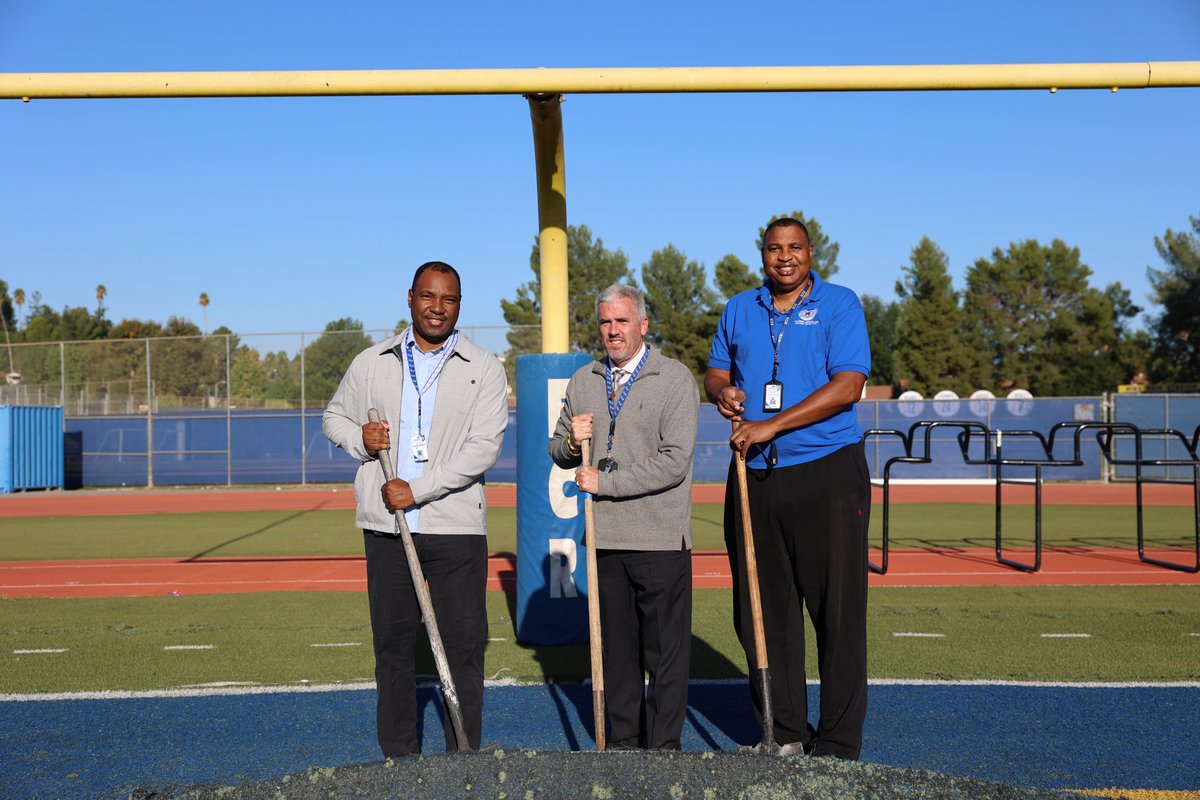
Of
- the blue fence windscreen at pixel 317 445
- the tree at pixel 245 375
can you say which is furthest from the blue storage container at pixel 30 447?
the tree at pixel 245 375

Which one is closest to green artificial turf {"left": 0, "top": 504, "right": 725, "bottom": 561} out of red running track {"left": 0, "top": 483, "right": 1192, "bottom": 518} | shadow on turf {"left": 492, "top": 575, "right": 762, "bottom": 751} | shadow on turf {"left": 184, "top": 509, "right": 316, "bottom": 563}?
shadow on turf {"left": 184, "top": 509, "right": 316, "bottom": 563}

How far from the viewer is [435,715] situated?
17.8 ft

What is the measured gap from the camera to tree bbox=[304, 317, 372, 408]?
28.2 meters

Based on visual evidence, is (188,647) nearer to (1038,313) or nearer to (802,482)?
(802,482)

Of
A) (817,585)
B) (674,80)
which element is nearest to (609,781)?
(817,585)

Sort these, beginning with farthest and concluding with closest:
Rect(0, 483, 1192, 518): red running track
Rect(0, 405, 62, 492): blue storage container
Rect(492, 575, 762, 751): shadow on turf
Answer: Rect(0, 405, 62, 492): blue storage container → Rect(0, 483, 1192, 518): red running track → Rect(492, 575, 762, 751): shadow on turf

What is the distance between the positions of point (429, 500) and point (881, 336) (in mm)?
97164

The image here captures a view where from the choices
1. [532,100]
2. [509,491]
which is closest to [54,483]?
[509,491]

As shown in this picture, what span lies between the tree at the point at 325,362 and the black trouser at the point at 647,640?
24.6m

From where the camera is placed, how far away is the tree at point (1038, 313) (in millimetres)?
60281

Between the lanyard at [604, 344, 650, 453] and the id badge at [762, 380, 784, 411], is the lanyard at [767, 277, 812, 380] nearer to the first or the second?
the id badge at [762, 380, 784, 411]

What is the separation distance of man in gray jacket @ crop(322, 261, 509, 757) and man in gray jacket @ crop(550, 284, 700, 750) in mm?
473

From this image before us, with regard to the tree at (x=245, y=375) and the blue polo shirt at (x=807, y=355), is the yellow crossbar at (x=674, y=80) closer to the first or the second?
the blue polo shirt at (x=807, y=355)

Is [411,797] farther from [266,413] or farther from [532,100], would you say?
[266,413]
